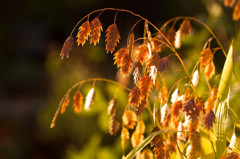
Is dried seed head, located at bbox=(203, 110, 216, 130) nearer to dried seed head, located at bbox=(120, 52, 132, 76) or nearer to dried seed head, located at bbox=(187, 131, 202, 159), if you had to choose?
dried seed head, located at bbox=(187, 131, 202, 159)

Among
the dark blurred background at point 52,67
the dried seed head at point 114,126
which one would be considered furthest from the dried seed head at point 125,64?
the dark blurred background at point 52,67

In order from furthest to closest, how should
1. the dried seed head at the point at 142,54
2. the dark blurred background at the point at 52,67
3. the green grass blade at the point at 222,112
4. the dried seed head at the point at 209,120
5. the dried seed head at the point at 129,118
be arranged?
the dark blurred background at the point at 52,67 < the dried seed head at the point at 129,118 < the green grass blade at the point at 222,112 < the dried seed head at the point at 142,54 < the dried seed head at the point at 209,120

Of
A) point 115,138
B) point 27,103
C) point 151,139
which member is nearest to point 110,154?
point 115,138

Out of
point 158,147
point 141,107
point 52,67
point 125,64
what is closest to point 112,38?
point 125,64

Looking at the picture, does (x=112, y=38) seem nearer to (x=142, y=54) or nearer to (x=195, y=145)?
(x=142, y=54)

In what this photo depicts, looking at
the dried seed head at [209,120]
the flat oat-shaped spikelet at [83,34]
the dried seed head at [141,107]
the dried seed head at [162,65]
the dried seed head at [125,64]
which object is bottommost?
the dried seed head at [209,120]

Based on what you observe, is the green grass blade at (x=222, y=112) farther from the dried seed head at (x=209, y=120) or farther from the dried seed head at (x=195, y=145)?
the dried seed head at (x=209, y=120)
